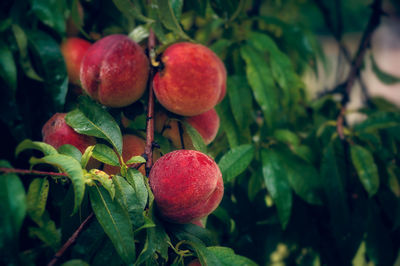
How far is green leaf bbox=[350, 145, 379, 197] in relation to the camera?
3.05 feet

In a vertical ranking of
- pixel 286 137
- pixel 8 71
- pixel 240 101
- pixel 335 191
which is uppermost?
pixel 8 71

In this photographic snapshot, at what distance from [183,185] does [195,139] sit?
15 centimetres

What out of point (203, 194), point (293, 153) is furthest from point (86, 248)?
point (293, 153)

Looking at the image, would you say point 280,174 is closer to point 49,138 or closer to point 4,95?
point 49,138

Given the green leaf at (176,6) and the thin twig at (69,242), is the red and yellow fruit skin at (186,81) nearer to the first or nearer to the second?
the green leaf at (176,6)

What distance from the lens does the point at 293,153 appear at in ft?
3.35

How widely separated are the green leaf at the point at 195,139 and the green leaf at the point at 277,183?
9.5 inches

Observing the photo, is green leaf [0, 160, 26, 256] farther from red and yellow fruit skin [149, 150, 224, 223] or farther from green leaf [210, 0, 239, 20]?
green leaf [210, 0, 239, 20]

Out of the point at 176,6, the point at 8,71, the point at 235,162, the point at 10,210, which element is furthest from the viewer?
the point at 235,162

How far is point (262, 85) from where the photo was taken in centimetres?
94

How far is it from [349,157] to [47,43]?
3.24 feet

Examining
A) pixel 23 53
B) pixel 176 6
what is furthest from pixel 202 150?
pixel 23 53

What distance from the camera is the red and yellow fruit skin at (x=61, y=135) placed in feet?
2.21

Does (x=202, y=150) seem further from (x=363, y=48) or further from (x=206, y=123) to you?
(x=363, y=48)
